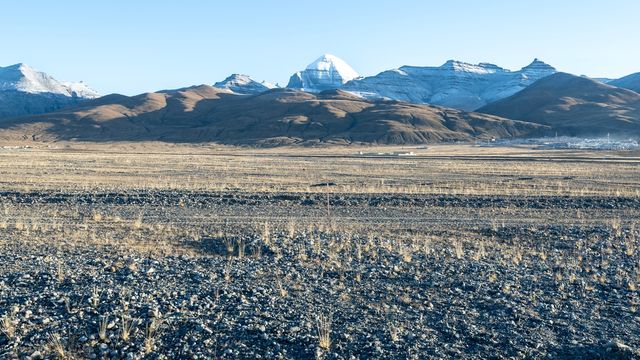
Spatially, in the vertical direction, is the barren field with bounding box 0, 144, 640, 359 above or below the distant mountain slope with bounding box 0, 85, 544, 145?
below

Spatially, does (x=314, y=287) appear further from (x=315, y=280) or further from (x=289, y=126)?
(x=289, y=126)

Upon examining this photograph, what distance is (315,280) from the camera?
13.8 m

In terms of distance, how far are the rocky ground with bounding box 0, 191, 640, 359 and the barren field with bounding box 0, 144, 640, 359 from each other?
5cm

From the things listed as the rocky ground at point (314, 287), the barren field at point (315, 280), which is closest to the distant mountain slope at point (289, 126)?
the barren field at point (315, 280)

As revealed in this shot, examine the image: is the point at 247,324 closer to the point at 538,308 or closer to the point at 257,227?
the point at 538,308

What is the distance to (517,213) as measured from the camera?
25578 mm

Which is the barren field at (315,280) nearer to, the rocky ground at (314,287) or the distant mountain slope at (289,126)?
the rocky ground at (314,287)

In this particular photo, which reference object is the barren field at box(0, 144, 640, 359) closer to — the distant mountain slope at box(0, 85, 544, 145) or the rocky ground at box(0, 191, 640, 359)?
the rocky ground at box(0, 191, 640, 359)

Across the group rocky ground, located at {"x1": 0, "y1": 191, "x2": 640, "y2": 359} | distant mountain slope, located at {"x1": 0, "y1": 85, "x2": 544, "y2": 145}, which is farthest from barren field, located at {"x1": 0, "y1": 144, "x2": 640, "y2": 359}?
distant mountain slope, located at {"x1": 0, "y1": 85, "x2": 544, "y2": 145}

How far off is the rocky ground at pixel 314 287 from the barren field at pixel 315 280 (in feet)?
0.15

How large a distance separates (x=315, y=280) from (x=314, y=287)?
566 millimetres

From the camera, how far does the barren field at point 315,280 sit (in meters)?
10.1

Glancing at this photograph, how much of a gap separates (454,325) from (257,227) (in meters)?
11.1

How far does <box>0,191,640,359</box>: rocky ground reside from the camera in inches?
397
